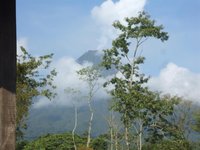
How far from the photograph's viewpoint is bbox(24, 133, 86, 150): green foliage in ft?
192

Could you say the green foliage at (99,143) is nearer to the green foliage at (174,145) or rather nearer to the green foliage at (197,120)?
the green foliage at (197,120)

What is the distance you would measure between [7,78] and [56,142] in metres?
59.1

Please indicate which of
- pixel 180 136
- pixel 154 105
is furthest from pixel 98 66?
Result: pixel 180 136

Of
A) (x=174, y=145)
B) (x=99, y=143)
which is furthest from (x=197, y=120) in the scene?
(x=174, y=145)

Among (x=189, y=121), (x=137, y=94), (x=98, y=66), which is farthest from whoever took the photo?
(x=189, y=121)

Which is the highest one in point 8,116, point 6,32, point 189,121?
point 189,121

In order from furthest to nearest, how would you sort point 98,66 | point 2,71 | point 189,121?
point 189,121, point 98,66, point 2,71

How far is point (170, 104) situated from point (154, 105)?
165 cm

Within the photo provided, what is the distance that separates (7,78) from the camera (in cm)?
234

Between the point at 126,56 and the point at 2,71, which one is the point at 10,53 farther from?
the point at 126,56

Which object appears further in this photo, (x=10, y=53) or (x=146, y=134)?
(x=146, y=134)

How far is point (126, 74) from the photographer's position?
46562 mm

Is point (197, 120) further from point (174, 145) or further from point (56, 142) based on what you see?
point (56, 142)

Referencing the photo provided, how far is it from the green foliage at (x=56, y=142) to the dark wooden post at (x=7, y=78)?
5598 cm
